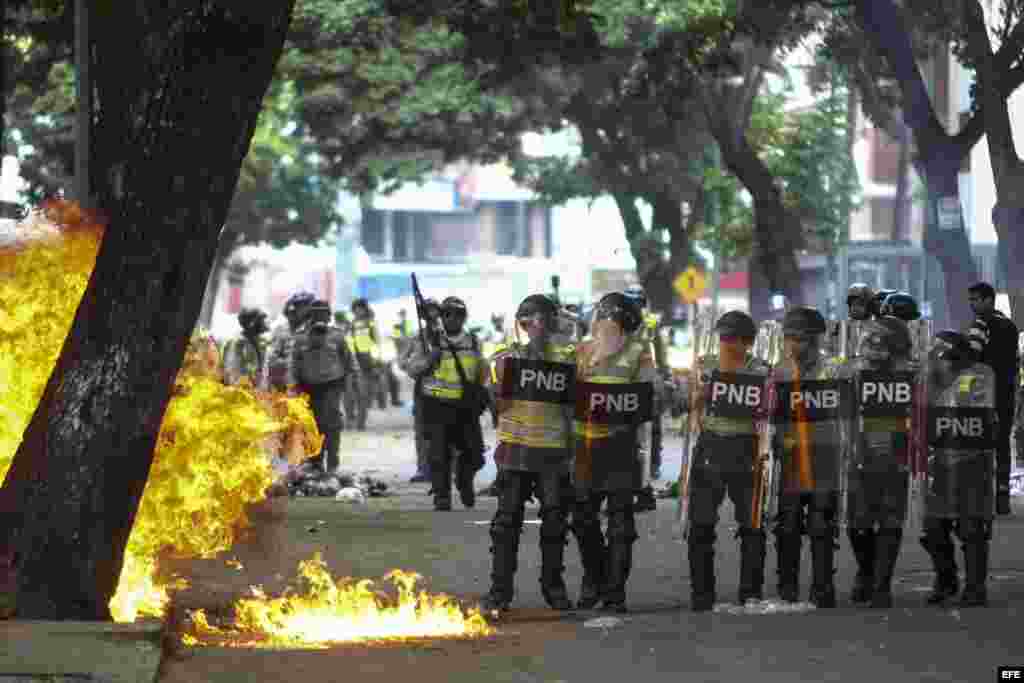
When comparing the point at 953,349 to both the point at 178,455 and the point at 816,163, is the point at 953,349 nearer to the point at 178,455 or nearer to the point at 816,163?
the point at 178,455

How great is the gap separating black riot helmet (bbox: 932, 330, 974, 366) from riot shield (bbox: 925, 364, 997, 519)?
0.27ft

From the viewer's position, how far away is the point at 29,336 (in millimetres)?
10898

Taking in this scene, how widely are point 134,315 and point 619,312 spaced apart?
2.88 metres

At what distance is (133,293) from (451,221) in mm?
81798

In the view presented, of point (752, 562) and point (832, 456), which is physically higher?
point (832, 456)

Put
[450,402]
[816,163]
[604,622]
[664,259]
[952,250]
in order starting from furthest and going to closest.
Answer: [816,163]
[664,259]
[952,250]
[450,402]
[604,622]

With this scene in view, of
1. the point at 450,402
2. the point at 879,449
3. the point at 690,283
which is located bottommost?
the point at 879,449

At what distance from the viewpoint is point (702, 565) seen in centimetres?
1152

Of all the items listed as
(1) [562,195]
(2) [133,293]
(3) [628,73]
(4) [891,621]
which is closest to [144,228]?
(2) [133,293]

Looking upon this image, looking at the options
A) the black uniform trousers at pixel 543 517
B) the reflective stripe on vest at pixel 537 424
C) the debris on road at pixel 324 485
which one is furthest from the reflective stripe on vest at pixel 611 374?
the debris on road at pixel 324 485

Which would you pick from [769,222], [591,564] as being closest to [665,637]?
[591,564]

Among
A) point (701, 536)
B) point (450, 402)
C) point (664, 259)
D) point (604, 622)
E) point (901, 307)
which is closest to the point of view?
point (604, 622)

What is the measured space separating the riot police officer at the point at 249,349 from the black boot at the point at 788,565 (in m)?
9.63

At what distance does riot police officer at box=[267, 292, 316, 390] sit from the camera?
2014 cm
